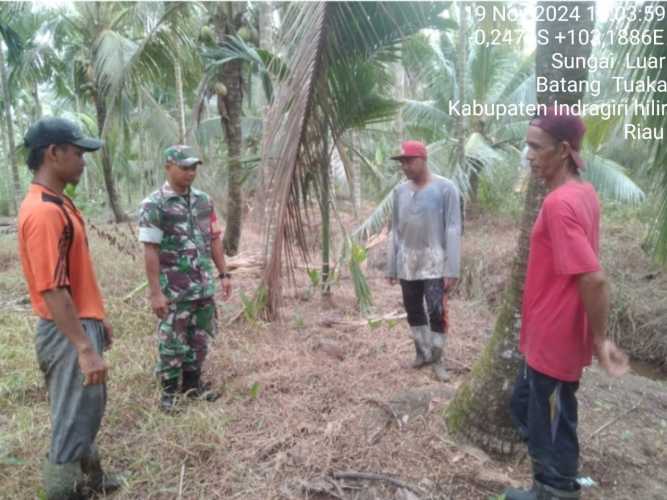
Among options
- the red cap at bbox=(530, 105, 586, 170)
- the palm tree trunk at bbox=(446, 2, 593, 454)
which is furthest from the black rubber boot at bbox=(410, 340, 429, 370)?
the red cap at bbox=(530, 105, 586, 170)

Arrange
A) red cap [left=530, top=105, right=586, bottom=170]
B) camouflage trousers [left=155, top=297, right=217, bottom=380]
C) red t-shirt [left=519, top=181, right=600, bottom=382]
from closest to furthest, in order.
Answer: red t-shirt [left=519, top=181, right=600, bottom=382]
red cap [left=530, top=105, right=586, bottom=170]
camouflage trousers [left=155, top=297, right=217, bottom=380]

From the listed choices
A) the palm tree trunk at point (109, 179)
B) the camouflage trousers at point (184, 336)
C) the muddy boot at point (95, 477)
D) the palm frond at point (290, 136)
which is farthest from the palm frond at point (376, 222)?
the muddy boot at point (95, 477)

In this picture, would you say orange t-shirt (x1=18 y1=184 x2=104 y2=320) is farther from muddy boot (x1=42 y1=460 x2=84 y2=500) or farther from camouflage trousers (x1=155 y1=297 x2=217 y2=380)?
camouflage trousers (x1=155 y1=297 x2=217 y2=380)

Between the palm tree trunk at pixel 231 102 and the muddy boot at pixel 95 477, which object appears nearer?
the muddy boot at pixel 95 477

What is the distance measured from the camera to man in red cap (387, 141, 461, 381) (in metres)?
3.53

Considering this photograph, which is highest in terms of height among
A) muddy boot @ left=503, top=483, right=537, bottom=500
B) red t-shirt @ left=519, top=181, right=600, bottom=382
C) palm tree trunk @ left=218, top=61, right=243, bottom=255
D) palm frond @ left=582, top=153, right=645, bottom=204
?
palm tree trunk @ left=218, top=61, right=243, bottom=255

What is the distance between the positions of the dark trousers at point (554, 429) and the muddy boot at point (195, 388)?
2133mm

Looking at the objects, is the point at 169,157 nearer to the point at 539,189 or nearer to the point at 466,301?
the point at 539,189

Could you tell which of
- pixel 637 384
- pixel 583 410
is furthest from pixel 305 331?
pixel 637 384

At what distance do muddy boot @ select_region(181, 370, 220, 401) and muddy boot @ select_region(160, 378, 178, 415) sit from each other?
0.07 metres

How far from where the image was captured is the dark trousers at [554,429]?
2.01 metres

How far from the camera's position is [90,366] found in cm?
207

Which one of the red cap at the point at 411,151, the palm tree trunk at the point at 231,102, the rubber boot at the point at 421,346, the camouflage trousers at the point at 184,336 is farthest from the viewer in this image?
the palm tree trunk at the point at 231,102

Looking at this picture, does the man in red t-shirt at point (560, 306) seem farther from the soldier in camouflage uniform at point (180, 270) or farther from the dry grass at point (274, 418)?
the soldier in camouflage uniform at point (180, 270)
